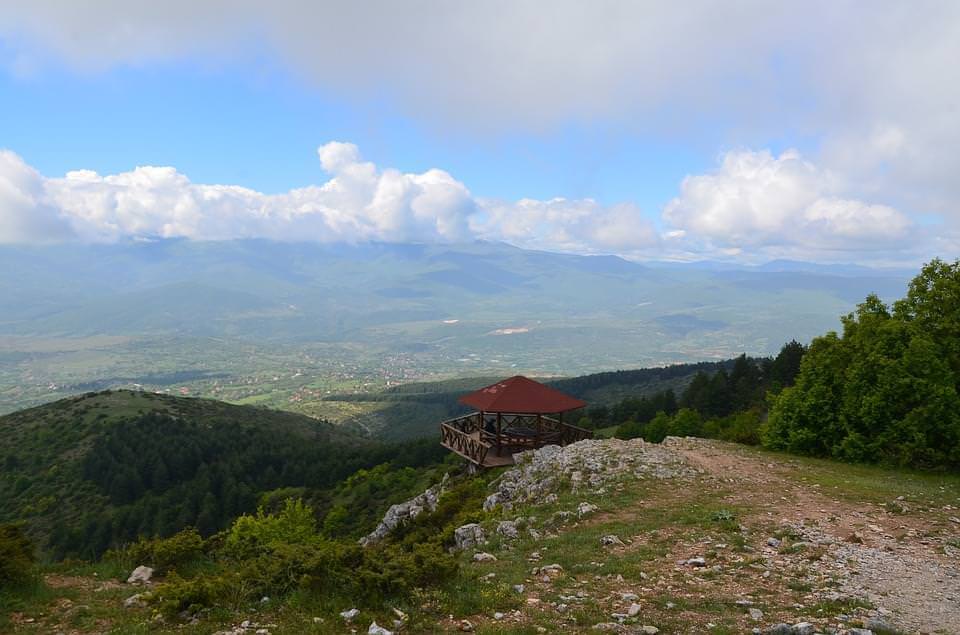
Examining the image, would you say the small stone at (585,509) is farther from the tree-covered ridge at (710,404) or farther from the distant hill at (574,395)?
the distant hill at (574,395)

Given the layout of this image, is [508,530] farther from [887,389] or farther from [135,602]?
[887,389]

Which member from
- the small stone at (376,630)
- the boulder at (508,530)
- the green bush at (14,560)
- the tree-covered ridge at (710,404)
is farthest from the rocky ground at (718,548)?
the tree-covered ridge at (710,404)

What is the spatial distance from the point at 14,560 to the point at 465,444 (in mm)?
21262

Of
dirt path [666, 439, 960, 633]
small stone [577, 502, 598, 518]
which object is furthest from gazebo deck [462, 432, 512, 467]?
small stone [577, 502, 598, 518]

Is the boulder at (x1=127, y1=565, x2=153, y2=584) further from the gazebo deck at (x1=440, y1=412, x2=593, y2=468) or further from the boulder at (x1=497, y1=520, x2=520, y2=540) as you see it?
the gazebo deck at (x1=440, y1=412, x2=593, y2=468)

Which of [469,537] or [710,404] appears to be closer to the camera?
[469,537]

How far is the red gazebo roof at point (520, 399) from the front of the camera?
26281 mm

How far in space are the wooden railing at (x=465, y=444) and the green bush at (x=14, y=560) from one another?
64.1 ft

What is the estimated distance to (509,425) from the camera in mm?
31172

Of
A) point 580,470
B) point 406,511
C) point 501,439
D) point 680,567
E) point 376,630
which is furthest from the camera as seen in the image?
point 406,511

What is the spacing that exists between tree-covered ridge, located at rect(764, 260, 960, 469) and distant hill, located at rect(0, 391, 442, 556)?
180 feet

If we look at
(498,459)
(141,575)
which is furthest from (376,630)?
(498,459)

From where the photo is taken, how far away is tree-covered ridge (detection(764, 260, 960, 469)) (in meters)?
20.6

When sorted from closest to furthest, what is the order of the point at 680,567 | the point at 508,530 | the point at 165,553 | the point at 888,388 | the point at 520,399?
1. the point at 680,567
2. the point at 165,553
3. the point at 508,530
4. the point at 888,388
5. the point at 520,399
